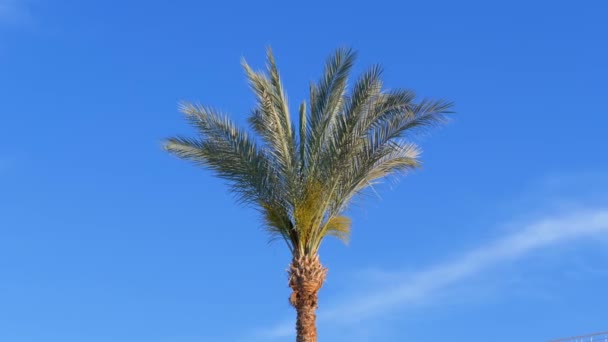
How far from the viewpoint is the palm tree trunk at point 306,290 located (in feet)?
120

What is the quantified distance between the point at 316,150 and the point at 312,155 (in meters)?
0.15

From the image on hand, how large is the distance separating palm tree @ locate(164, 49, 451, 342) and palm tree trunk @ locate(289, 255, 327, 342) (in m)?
0.02

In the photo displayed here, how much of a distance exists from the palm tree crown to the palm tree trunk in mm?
378

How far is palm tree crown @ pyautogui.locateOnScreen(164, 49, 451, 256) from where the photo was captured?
122 ft

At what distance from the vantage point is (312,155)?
37.3m

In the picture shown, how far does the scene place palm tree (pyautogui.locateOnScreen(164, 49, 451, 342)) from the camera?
37.0 metres

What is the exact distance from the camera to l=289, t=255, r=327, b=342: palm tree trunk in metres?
36.6

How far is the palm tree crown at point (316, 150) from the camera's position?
37062mm

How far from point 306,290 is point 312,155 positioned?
120 inches

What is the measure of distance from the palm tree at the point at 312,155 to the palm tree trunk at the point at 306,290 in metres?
0.02

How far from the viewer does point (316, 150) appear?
37250 mm

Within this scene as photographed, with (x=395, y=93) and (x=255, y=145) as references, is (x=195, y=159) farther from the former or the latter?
(x=395, y=93)

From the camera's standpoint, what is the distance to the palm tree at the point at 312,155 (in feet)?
121

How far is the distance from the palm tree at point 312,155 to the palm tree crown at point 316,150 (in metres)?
0.02
